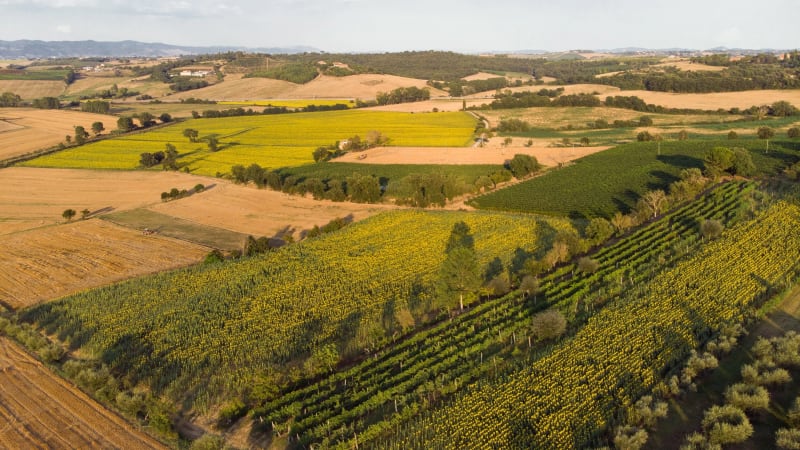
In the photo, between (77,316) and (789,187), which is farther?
(789,187)

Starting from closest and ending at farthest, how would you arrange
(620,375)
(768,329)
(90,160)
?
(620,375)
(768,329)
(90,160)

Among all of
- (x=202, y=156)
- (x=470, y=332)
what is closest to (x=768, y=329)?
(x=470, y=332)

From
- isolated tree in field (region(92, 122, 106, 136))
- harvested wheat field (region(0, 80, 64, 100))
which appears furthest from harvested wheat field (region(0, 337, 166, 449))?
harvested wheat field (region(0, 80, 64, 100))

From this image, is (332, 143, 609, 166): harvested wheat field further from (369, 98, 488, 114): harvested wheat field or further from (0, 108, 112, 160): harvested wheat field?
(0, 108, 112, 160): harvested wheat field

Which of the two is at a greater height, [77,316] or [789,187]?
[789,187]

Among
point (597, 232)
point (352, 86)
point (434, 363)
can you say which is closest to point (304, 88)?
point (352, 86)

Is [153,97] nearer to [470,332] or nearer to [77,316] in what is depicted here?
[77,316]

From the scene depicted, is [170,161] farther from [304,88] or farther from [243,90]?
[304,88]

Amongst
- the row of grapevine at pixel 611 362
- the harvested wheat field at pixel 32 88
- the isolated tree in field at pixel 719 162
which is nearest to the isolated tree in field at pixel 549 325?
the row of grapevine at pixel 611 362
